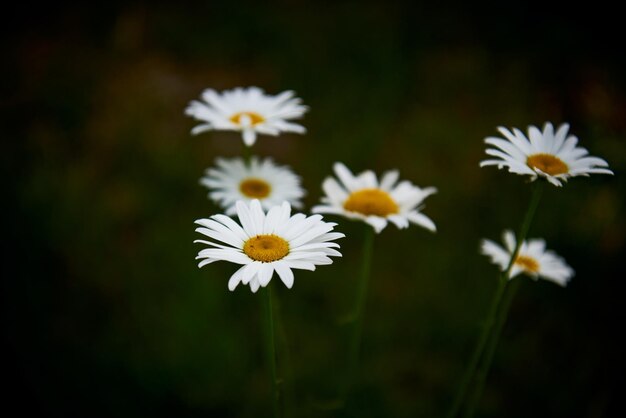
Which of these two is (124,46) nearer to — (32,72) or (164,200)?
(32,72)

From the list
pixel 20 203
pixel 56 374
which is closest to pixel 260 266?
pixel 56 374

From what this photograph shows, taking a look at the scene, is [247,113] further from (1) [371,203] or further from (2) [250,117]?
(1) [371,203]

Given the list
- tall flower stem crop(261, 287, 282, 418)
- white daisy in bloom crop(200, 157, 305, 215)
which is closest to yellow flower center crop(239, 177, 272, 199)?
white daisy in bloom crop(200, 157, 305, 215)

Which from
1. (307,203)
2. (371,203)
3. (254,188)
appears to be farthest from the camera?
(307,203)

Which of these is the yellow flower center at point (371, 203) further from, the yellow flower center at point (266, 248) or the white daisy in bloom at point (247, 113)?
the yellow flower center at point (266, 248)

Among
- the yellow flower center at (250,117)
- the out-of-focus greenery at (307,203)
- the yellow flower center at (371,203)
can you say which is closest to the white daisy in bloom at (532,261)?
the out-of-focus greenery at (307,203)

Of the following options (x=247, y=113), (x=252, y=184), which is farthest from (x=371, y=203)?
(x=247, y=113)

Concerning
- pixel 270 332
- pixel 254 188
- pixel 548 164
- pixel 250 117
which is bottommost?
pixel 270 332
